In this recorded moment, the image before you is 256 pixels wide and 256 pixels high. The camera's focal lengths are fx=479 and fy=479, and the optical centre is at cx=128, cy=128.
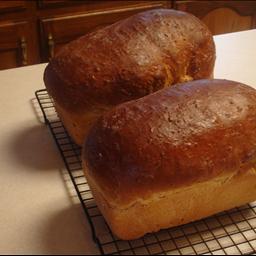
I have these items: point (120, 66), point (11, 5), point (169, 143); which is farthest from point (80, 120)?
point (11, 5)

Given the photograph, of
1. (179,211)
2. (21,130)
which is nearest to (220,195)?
(179,211)

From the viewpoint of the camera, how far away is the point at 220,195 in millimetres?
Result: 825

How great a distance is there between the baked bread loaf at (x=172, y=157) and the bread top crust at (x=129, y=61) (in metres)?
0.17

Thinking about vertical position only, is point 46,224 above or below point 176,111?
below

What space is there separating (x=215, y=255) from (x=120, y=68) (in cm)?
42

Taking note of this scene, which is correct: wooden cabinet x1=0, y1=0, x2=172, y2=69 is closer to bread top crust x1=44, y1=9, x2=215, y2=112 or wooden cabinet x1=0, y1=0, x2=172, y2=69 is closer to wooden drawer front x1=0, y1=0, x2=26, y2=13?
wooden drawer front x1=0, y1=0, x2=26, y2=13

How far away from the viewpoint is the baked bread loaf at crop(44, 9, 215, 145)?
0.99 m

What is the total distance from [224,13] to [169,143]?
1724 millimetres

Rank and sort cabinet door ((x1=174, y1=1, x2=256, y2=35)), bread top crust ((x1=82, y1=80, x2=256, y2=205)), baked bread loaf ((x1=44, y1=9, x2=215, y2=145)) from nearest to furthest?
bread top crust ((x1=82, y1=80, x2=256, y2=205)) < baked bread loaf ((x1=44, y1=9, x2=215, y2=145)) < cabinet door ((x1=174, y1=1, x2=256, y2=35))

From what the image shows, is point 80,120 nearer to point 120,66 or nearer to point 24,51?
point 120,66

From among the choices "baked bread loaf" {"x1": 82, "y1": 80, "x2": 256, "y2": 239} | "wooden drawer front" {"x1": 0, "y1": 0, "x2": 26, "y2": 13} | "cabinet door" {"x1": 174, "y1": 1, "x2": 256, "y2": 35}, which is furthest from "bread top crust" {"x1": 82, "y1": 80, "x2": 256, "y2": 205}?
"cabinet door" {"x1": 174, "y1": 1, "x2": 256, "y2": 35}

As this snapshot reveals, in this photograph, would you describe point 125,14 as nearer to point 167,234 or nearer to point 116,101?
point 116,101

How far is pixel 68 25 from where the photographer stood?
2045 millimetres

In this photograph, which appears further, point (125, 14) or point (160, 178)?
point (125, 14)
